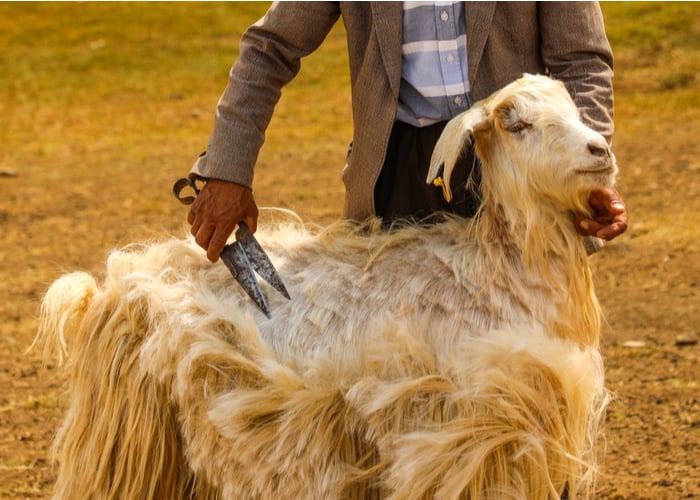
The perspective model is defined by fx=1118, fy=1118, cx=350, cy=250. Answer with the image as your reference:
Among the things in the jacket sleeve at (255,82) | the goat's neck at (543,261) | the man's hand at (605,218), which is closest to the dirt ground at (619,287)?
the goat's neck at (543,261)

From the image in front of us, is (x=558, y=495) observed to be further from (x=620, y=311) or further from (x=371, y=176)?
(x=620, y=311)

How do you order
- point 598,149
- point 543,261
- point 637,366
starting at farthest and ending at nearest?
1. point 637,366
2. point 543,261
3. point 598,149

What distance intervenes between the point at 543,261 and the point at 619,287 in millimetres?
3680

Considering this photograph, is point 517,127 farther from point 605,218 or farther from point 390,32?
point 390,32

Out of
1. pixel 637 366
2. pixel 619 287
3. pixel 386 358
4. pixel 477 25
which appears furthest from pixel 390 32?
pixel 619 287

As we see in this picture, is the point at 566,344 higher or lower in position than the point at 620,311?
higher

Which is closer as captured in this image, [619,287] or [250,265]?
[250,265]

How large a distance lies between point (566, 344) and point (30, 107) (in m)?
12.0

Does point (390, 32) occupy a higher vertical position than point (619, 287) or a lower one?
higher

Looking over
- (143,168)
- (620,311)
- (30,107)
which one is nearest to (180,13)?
(30,107)

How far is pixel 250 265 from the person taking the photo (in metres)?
2.88

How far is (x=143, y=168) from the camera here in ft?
33.2

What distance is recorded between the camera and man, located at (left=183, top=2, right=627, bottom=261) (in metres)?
2.91

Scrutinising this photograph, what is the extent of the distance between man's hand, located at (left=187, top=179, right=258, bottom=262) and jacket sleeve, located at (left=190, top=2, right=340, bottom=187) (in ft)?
0.14
